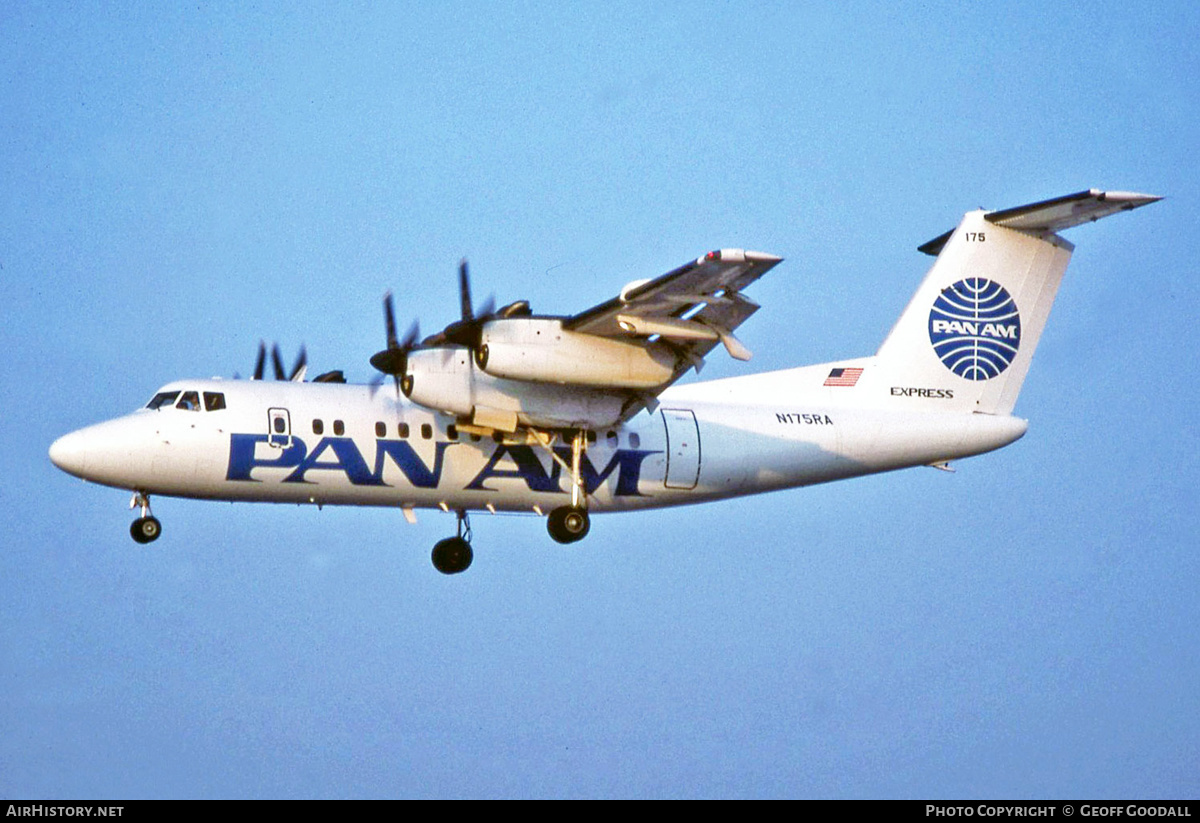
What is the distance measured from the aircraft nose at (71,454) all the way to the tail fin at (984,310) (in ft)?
34.8

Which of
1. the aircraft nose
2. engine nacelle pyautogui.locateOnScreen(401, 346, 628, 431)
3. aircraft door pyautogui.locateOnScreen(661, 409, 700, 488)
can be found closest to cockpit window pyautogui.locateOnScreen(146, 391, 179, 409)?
the aircraft nose

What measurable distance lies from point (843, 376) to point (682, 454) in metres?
2.72

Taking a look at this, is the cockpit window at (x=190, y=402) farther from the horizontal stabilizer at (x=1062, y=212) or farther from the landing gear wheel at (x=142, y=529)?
the horizontal stabilizer at (x=1062, y=212)

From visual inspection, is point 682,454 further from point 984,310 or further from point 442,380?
point 984,310

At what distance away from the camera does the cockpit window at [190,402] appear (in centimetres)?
2483

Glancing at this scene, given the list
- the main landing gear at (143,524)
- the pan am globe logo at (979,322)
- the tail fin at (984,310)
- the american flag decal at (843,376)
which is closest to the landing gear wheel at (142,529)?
the main landing gear at (143,524)

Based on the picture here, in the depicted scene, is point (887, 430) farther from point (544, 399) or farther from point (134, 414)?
point (134, 414)

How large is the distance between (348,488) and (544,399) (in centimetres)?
270

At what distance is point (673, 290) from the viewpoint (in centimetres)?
2344

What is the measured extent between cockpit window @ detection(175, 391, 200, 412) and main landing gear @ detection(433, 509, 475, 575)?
406 centimetres

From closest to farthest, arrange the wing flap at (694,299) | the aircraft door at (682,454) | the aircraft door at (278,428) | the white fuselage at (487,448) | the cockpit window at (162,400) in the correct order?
the wing flap at (694,299) < the white fuselage at (487,448) < the aircraft door at (278,428) < the cockpit window at (162,400) < the aircraft door at (682,454)

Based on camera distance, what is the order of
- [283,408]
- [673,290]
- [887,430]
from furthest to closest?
1. [887,430]
2. [283,408]
3. [673,290]

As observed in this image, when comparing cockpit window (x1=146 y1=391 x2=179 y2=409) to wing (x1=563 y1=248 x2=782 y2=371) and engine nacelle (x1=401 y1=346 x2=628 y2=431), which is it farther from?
wing (x1=563 y1=248 x2=782 y2=371)
